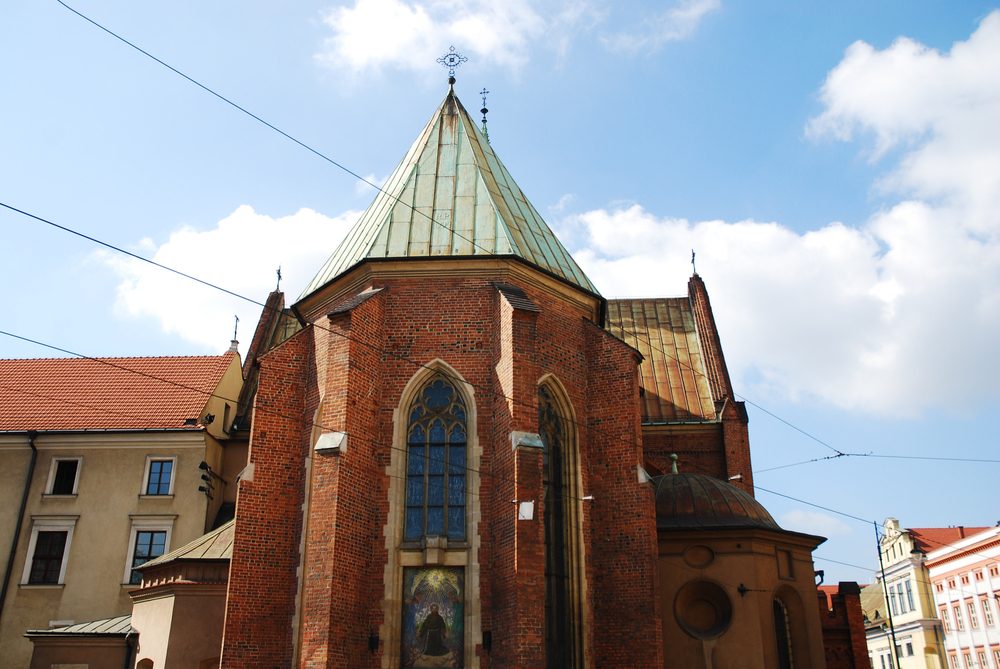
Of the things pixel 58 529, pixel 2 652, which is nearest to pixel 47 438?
pixel 58 529

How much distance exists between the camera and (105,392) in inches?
1062

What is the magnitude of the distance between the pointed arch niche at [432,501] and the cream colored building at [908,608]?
141 ft

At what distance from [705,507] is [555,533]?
204 inches

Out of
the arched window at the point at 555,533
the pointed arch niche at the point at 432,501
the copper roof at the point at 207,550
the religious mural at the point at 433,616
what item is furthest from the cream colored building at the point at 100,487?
the arched window at the point at 555,533

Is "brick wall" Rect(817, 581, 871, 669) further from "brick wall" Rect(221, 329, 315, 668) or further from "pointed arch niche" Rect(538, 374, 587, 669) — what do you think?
"brick wall" Rect(221, 329, 315, 668)

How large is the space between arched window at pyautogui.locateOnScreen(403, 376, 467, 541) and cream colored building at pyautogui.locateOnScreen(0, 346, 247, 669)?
966 centimetres

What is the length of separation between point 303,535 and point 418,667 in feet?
11.4

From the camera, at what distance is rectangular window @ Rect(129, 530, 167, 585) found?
76.9ft

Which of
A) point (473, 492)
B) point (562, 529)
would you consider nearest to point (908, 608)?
point (562, 529)

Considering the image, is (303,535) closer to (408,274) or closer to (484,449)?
(484,449)

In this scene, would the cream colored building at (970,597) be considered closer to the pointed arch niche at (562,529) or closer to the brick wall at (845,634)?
the brick wall at (845,634)

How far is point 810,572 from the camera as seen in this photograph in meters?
20.5

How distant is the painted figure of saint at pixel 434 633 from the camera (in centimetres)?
1524

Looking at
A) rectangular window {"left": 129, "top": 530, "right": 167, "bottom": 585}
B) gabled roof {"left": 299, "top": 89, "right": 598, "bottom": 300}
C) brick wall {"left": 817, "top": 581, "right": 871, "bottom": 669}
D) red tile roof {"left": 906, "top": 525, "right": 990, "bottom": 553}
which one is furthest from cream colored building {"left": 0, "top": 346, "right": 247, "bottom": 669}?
red tile roof {"left": 906, "top": 525, "right": 990, "bottom": 553}
